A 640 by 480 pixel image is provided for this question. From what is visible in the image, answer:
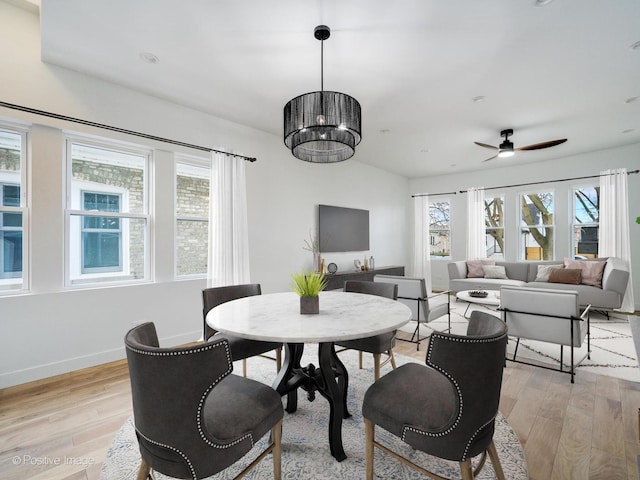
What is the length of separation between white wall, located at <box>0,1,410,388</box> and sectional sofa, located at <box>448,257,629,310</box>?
143 inches

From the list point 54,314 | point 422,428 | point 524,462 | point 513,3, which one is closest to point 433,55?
point 513,3

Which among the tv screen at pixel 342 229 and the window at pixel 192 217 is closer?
the window at pixel 192 217

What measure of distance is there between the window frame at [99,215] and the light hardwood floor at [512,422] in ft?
2.81

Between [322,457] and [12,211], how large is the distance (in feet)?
10.0

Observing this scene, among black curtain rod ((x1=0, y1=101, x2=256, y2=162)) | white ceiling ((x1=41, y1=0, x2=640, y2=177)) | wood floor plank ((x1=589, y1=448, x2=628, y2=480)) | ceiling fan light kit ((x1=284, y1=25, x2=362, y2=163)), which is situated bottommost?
wood floor plank ((x1=589, y1=448, x2=628, y2=480))

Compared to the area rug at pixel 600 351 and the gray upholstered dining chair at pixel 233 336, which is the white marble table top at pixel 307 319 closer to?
the gray upholstered dining chair at pixel 233 336

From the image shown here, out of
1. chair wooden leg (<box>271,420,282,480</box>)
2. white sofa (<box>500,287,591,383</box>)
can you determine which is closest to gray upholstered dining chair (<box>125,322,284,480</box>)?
chair wooden leg (<box>271,420,282,480</box>)

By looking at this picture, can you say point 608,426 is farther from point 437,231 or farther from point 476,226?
point 437,231

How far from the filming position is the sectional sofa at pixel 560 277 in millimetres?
4375

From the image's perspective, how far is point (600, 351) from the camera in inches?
128

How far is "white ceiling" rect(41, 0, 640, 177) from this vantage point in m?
2.04

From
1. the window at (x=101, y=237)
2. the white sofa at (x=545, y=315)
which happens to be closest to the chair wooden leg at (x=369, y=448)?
the white sofa at (x=545, y=315)

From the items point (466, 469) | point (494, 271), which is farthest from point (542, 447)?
point (494, 271)

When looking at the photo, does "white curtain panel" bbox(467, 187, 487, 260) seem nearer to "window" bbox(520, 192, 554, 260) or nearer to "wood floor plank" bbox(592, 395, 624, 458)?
"window" bbox(520, 192, 554, 260)
